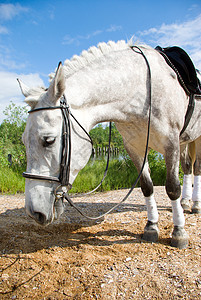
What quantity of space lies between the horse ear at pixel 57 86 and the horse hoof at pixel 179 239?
6.98 ft

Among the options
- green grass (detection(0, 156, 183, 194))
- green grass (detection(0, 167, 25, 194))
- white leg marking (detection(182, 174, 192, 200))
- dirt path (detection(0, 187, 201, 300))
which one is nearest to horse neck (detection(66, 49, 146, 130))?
dirt path (detection(0, 187, 201, 300))

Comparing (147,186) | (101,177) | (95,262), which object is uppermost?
(147,186)

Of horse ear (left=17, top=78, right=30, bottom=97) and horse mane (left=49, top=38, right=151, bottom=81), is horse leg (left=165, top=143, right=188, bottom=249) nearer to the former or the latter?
horse mane (left=49, top=38, right=151, bottom=81)

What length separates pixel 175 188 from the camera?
2641 millimetres

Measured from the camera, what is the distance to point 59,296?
182 cm

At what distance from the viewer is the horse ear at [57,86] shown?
1.73 meters

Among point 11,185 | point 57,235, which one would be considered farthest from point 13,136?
point 57,235

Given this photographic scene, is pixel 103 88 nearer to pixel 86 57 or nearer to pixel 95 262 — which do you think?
pixel 86 57

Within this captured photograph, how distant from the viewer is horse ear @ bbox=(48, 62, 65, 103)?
1.73 metres

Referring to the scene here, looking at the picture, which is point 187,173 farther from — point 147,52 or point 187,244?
point 147,52

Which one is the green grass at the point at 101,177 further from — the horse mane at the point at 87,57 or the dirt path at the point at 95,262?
the horse mane at the point at 87,57

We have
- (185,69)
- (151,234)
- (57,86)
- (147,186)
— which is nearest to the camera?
(57,86)

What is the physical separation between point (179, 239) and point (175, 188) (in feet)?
2.03

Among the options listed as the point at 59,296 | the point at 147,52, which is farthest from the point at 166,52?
the point at 59,296
